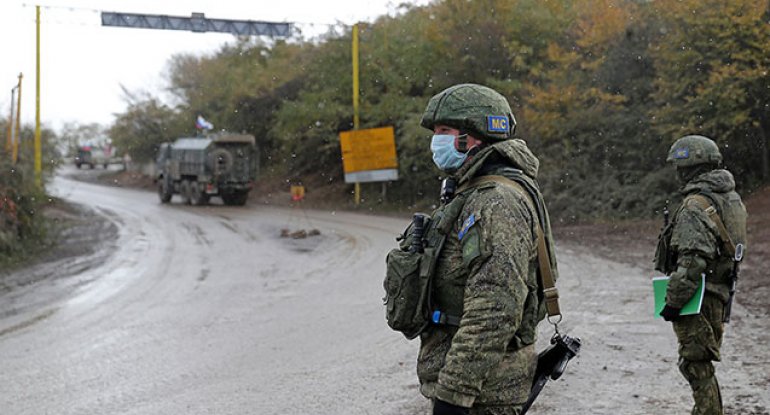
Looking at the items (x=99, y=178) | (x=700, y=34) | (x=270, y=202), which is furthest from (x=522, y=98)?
(x=99, y=178)

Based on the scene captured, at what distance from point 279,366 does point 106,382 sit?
1.39 meters

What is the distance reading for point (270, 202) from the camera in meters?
35.8

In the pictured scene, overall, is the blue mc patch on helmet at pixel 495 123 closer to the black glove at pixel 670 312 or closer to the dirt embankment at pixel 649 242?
the black glove at pixel 670 312

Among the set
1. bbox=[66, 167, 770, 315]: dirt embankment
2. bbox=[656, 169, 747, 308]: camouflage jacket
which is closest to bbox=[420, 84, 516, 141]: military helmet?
bbox=[656, 169, 747, 308]: camouflage jacket

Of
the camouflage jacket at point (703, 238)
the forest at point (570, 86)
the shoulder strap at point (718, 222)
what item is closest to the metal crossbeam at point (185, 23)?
the forest at point (570, 86)

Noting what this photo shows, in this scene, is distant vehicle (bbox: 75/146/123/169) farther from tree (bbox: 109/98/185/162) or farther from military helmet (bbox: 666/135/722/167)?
military helmet (bbox: 666/135/722/167)

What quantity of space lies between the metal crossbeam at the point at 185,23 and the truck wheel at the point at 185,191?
6470 millimetres

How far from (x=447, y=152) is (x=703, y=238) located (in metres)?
2.30

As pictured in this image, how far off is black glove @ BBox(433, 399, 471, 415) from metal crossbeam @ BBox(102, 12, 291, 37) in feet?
98.7

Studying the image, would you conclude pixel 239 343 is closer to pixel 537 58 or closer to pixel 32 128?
pixel 537 58

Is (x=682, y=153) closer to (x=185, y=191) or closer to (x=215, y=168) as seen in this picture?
(x=215, y=168)

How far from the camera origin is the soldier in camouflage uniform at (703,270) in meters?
4.71

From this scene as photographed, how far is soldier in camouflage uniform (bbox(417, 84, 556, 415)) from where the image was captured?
2.73 metres

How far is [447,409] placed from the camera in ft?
8.91
